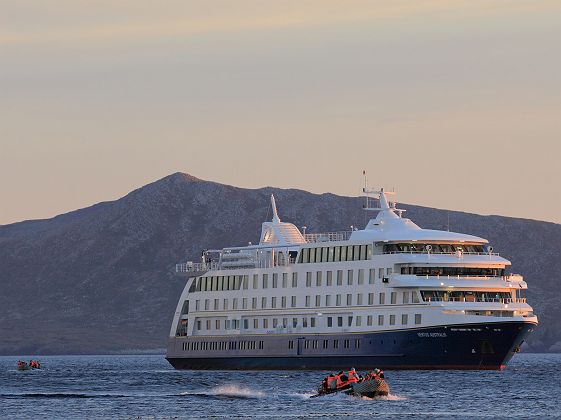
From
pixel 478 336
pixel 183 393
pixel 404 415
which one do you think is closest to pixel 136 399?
pixel 183 393

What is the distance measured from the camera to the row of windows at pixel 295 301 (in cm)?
13925

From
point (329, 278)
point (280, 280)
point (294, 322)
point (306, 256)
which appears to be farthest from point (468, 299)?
point (280, 280)

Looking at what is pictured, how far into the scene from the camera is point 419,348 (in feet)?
445

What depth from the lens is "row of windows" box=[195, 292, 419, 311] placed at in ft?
457

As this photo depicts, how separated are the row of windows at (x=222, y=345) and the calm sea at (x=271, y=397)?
275cm

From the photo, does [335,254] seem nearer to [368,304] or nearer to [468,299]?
[368,304]

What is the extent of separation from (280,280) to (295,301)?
3.26 metres

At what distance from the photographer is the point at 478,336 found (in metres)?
136

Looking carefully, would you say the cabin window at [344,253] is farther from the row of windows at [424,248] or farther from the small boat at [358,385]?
the small boat at [358,385]

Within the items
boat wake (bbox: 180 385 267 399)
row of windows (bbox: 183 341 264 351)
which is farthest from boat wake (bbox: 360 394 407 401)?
row of windows (bbox: 183 341 264 351)

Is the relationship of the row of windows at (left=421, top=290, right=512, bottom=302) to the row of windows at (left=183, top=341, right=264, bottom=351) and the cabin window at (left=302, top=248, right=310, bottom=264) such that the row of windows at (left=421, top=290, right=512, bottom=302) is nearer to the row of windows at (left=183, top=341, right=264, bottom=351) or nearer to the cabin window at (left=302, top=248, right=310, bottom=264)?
the cabin window at (left=302, top=248, right=310, bottom=264)

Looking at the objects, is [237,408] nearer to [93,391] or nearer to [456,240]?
[93,391]

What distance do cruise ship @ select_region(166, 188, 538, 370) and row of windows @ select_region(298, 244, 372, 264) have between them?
0.09 m

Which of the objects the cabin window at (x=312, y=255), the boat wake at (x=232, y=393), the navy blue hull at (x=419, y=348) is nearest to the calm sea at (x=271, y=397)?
the boat wake at (x=232, y=393)
